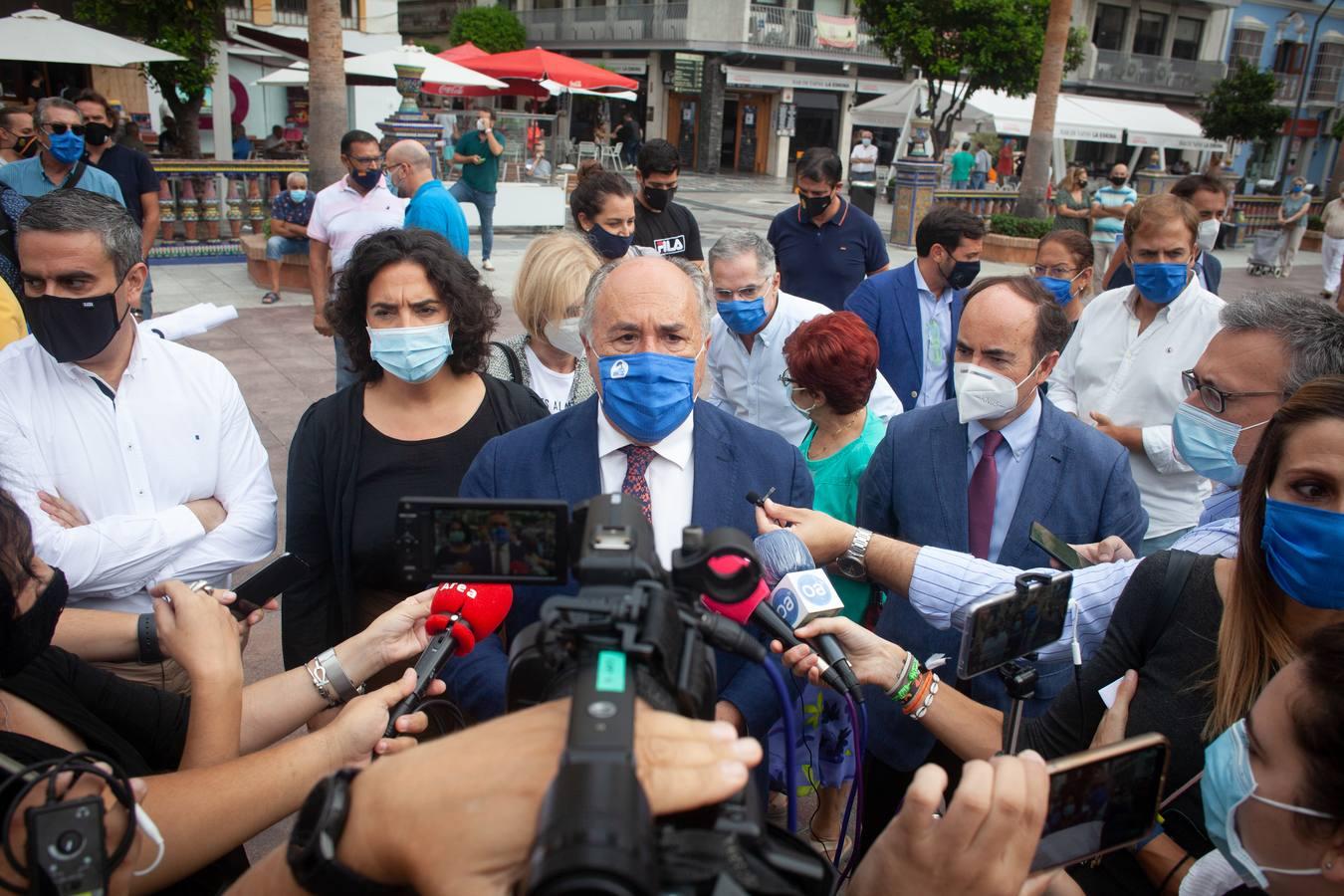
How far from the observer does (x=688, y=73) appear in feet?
117

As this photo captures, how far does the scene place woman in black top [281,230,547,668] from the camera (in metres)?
2.63

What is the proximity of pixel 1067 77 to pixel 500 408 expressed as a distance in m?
41.9

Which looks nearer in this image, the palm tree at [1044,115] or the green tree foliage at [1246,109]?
the palm tree at [1044,115]

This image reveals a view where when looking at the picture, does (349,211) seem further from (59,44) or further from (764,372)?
(59,44)

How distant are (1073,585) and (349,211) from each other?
5758 mm

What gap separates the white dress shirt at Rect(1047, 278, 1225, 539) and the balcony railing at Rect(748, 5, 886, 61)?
34.6 meters

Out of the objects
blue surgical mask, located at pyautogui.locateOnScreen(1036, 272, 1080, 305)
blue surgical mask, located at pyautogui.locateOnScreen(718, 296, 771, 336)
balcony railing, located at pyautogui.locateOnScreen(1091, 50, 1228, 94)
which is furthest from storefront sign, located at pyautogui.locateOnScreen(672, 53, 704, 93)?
blue surgical mask, located at pyautogui.locateOnScreen(718, 296, 771, 336)

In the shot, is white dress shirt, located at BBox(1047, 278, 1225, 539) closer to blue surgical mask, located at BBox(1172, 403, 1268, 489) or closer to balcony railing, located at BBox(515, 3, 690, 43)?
→ blue surgical mask, located at BBox(1172, 403, 1268, 489)

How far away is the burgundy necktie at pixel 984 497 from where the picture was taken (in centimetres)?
261

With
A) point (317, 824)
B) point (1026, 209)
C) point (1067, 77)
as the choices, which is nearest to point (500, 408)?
point (317, 824)

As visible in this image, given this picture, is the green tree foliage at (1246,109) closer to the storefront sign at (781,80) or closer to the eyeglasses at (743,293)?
the storefront sign at (781,80)

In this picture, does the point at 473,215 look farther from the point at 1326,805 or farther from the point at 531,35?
the point at 531,35

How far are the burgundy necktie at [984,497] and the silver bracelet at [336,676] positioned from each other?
5.57 ft

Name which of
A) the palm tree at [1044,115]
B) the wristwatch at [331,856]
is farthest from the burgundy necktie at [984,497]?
the palm tree at [1044,115]
